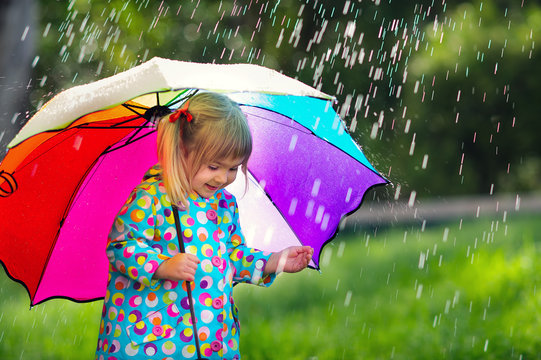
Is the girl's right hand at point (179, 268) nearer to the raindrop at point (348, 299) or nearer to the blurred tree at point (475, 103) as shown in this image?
the raindrop at point (348, 299)

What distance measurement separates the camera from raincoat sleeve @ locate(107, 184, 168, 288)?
2.66 m

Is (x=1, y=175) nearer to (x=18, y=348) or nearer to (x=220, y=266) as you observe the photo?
(x=220, y=266)

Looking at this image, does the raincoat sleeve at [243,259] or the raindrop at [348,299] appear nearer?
the raincoat sleeve at [243,259]

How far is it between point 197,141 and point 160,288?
0.58 metres

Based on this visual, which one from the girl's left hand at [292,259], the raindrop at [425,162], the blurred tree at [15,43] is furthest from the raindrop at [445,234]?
the girl's left hand at [292,259]

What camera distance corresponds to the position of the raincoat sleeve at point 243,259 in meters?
3.05

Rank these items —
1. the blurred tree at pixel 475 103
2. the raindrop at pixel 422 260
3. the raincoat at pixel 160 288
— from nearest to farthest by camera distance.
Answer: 1. the raincoat at pixel 160 288
2. the raindrop at pixel 422 260
3. the blurred tree at pixel 475 103

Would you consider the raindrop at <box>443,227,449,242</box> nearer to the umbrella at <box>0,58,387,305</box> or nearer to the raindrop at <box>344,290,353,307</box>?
the raindrop at <box>344,290,353,307</box>

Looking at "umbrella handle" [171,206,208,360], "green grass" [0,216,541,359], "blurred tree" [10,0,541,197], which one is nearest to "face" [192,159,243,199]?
"umbrella handle" [171,206,208,360]

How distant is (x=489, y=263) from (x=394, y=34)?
10.9 metres

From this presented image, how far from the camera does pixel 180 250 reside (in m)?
2.79

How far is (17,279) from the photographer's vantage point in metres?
3.27

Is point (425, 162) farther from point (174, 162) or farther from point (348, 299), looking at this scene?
point (174, 162)

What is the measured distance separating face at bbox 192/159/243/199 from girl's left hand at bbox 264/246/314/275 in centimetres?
42
